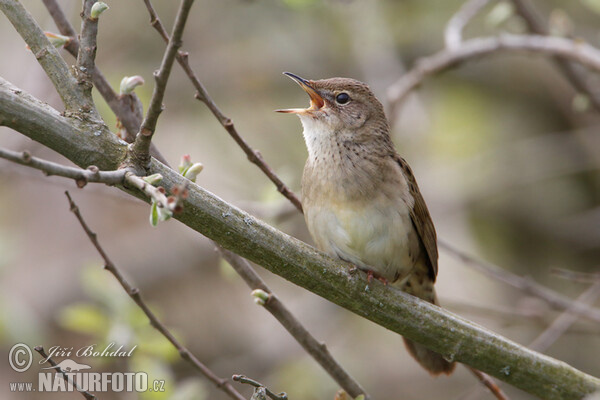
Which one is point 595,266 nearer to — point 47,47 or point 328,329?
point 328,329

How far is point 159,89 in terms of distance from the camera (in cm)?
185

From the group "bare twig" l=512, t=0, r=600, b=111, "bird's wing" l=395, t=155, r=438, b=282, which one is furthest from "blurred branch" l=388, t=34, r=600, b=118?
"bird's wing" l=395, t=155, r=438, b=282

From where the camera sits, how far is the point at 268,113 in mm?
7621

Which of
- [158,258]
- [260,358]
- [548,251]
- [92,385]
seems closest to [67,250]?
[158,258]

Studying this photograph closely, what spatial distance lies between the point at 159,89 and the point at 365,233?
5.76ft

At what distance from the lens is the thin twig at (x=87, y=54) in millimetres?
2154

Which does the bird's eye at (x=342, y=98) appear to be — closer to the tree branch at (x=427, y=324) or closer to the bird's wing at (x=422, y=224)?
the bird's wing at (x=422, y=224)

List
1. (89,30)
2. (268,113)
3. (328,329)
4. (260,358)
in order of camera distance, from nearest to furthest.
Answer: (89,30) < (260,358) < (328,329) < (268,113)

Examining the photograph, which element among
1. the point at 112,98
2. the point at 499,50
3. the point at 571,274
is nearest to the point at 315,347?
the point at 112,98

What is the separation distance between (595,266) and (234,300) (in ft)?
12.5

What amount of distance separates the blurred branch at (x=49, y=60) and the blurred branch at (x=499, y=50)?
2239 millimetres

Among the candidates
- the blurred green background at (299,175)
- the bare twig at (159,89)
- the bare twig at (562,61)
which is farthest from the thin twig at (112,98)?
the blurred green background at (299,175)

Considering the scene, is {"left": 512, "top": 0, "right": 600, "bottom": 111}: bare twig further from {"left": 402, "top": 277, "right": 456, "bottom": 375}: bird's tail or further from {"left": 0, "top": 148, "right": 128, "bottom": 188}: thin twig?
{"left": 0, "top": 148, "right": 128, "bottom": 188}: thin twig

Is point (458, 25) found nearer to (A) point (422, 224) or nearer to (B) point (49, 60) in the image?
(A) point (422, 224)
